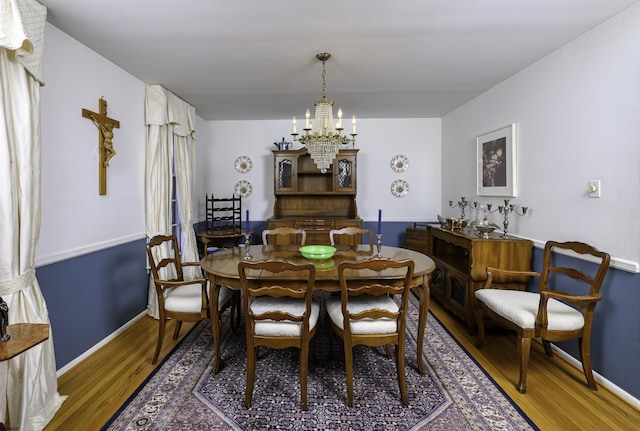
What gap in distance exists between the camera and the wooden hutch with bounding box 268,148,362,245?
407cm

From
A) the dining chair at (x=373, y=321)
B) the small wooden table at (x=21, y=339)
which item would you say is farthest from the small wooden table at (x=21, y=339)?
the dining chair at (x=373, y=321)

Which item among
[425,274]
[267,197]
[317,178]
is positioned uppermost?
[317,178]

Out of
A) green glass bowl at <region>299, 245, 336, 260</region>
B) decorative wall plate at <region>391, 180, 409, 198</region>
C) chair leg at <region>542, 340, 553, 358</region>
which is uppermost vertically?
decorative wall plate at <region>391, 180, 409, 198</region>

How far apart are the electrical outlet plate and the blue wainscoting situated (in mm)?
3736

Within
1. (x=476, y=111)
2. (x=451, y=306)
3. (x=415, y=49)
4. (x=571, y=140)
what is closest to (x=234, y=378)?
(x=451, y=306)

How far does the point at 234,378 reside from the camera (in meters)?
2.01

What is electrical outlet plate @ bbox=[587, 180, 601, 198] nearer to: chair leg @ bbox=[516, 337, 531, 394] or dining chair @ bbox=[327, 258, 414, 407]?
chair leg @ bbox=[516, 337, 531, 394]

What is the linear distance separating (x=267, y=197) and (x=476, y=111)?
305 centimetres

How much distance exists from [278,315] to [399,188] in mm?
3370

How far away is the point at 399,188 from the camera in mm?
4551

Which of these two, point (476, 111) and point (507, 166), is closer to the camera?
point (507, 166)

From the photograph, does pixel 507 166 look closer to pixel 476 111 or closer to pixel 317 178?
pixel 476 111

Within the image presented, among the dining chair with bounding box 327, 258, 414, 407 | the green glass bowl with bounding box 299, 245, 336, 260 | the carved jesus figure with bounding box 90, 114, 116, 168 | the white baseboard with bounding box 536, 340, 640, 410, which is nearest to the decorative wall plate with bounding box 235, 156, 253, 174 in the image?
the carved jesus figure with bounding box 90, 114, 116, 168

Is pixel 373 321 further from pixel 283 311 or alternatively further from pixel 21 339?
pixel 21 339
